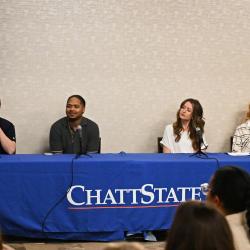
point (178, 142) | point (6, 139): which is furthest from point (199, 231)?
point (178, 142)

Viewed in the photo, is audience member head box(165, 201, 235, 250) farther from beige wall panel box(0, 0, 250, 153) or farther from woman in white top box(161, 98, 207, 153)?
beige wall panel box(0, 0, 250, 153)

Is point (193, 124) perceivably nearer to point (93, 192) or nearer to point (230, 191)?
point (93, 192)

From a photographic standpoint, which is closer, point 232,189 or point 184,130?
point 232,189

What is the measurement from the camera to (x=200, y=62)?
16.0ft

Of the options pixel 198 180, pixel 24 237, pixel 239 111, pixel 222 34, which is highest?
pixel 222 34

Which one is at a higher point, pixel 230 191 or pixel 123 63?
pixel 123 63

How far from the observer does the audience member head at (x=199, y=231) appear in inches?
A: 46.9

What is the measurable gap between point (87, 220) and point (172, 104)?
2.01m

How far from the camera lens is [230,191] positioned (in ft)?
5.65

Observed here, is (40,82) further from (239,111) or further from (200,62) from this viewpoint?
(239,111)

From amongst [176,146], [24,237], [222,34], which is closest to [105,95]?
[176,146]

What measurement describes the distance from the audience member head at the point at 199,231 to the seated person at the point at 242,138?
11.3 ft

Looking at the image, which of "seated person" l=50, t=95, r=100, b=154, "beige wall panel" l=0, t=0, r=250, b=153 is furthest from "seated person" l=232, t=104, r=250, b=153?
"seated person" l=50, t=95, r=100, b=154

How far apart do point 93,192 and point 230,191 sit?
5.73 ft
